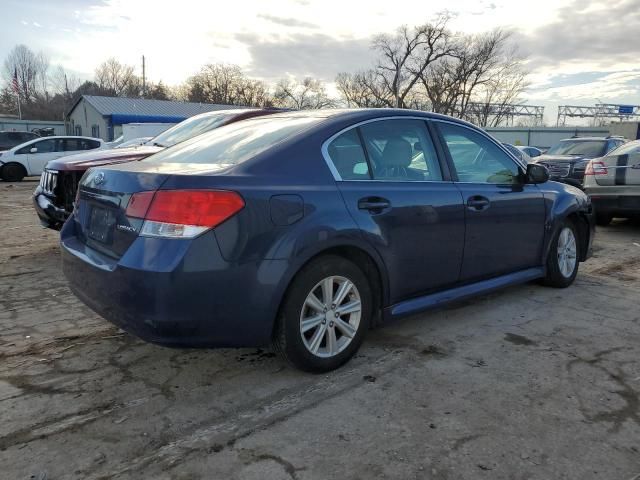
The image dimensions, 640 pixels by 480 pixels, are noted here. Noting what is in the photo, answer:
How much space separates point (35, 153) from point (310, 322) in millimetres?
17826

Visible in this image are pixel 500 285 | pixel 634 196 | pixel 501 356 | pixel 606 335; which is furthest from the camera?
pixel 634 196

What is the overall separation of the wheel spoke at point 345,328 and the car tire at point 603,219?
23.7 feet

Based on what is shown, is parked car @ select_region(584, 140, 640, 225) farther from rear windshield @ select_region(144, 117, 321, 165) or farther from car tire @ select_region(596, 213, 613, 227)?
rear windshield @ select_region(144, 117, 321, 165)

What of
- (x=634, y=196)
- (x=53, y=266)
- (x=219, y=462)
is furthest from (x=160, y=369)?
(x=634, y=196)

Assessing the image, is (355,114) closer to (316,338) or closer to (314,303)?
(314,303)

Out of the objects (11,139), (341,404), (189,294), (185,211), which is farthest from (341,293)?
(11,139)

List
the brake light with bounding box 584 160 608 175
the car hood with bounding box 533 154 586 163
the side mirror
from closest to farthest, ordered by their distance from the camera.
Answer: the side mirror
the brake light with bounding box 584 160 608 175
the car hood with bounding box 533 154 586 163

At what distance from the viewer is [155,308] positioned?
101 inches

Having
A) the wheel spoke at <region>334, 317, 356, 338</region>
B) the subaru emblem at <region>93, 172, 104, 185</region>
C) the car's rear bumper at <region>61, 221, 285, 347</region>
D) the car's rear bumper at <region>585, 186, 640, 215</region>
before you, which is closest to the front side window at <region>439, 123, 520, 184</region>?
the wheel spoke at <region>334, 317, 356, 338</region>

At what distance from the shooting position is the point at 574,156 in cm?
1259

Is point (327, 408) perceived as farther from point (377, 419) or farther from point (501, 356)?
point (501, 356)

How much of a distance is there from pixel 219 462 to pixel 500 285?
9.35ft

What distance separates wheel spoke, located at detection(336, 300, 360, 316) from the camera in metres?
3.17

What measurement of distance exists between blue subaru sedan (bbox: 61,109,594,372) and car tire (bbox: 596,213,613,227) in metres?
5.54
